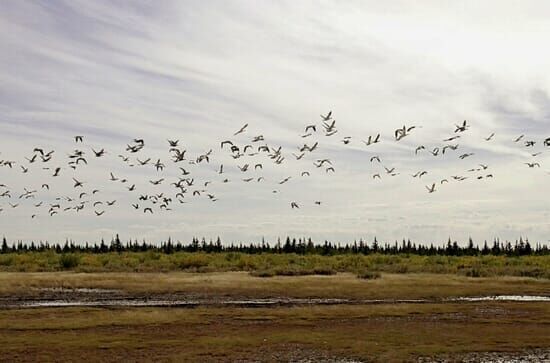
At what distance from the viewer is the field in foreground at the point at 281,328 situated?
2297cm

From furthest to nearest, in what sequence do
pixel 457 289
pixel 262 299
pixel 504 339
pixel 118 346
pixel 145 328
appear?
pixel 457 289, pixel 262 299, pixel 145 328, pixel 504 339, pixel 118 346

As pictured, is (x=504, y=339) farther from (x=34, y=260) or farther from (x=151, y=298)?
(x=34, y=260)

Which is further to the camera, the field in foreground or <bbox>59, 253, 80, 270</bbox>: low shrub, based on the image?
<bbox>59, 253, 80, 270</bbox>: low shrub

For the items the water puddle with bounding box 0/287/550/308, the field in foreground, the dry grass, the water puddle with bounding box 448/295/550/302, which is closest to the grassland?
the field in foreground

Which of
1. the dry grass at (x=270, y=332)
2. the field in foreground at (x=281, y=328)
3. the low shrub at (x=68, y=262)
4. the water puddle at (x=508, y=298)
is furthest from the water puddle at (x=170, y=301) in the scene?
the low shrub at (x=68, y=262)

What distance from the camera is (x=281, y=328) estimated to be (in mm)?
28078

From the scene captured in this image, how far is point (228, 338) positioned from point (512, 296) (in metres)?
21.4

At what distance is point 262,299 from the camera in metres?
39.3

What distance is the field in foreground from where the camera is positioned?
22969 mm

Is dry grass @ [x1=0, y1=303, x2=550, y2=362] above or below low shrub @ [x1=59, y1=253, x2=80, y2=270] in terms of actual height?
below

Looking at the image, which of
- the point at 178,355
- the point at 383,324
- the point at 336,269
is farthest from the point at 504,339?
the point at 336,269

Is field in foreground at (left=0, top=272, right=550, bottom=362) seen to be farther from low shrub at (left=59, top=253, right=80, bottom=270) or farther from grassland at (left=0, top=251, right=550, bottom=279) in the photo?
low shrub at (left=59, top=253, right=80, bottom=270)

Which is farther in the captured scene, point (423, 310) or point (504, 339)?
point (423, 310)

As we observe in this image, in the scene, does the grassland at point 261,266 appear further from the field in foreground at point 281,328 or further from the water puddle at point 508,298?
the water puddle at point 508,298
